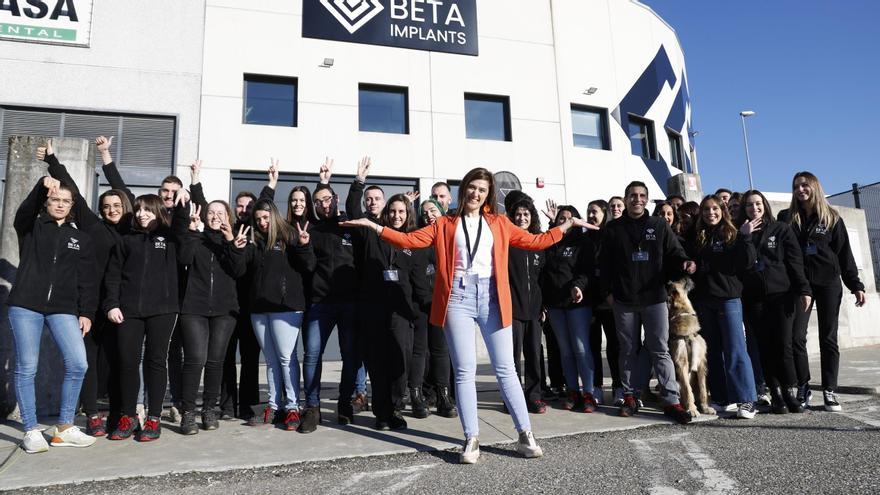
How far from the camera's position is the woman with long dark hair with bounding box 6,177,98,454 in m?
3.91

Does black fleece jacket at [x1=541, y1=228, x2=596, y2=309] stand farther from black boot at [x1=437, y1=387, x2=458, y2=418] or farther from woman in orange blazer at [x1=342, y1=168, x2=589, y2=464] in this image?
woman in orange blazer at [x1=342, y1=168, x2=589, y2=464]

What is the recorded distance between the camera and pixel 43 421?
4.96 meters

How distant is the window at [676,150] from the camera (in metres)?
16.9

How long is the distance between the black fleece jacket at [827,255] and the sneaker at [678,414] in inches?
74.6

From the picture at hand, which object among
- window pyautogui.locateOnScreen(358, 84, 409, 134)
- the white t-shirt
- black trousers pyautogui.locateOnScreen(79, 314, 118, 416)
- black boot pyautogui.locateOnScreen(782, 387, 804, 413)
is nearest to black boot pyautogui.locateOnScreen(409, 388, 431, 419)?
the white t-shirt

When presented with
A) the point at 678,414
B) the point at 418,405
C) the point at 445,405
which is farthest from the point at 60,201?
the point at 678,414

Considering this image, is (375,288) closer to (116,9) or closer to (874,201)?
(116,9)

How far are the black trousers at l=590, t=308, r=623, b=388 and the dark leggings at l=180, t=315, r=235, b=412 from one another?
3440mm

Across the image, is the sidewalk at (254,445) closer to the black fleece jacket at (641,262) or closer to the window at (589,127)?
the black fleece jacket at (641,262)

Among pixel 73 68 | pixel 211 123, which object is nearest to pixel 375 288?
pixel 211 123

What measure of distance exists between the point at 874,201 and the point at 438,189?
1119 centimetres

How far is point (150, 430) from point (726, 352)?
15.8 ft

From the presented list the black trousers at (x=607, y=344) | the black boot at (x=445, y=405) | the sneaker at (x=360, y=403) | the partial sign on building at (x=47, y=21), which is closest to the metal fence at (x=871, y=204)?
the black trousers at (x=607, y=344)

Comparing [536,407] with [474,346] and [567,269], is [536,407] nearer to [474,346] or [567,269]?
[567,269]
